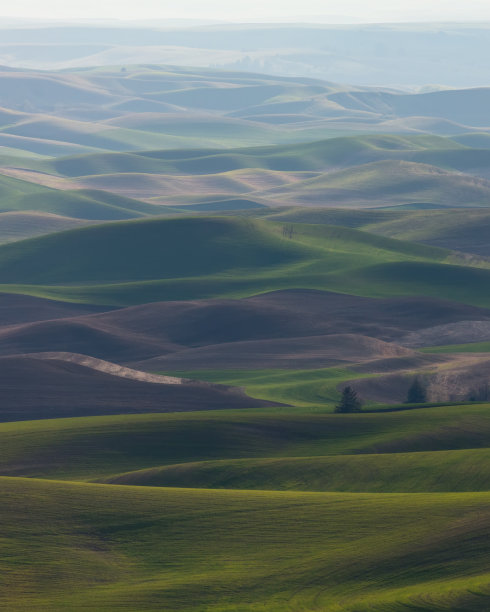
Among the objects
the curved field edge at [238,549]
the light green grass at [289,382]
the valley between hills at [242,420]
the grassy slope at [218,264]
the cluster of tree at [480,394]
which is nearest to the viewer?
the curved field edge at [238,549]

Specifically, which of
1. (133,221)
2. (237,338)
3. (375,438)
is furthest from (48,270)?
(375,438)

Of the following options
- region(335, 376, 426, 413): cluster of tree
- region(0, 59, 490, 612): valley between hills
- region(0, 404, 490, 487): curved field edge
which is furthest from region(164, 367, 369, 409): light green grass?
region(0, 404, 490, 487): curved field edge

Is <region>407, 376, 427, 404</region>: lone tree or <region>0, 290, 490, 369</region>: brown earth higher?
<region>0, 290, 490, 369</region>: brown earth

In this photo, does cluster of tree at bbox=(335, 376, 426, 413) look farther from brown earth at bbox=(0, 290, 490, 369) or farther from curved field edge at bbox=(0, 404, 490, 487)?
brown earth at bbox=(0, 290, 490, 369)

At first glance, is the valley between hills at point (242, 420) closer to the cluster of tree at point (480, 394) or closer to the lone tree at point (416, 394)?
the cluster of tree at point (480, 394)

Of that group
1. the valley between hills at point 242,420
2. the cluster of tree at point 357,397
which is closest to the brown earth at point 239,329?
the valley between hills at point 242,420

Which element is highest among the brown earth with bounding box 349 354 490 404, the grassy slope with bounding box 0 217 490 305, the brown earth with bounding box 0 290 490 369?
the grassy slope with bounding box 0 217 490 305

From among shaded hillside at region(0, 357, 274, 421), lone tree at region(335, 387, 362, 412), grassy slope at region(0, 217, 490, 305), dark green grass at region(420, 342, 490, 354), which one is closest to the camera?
lone tree at region(335, 387, 362, 412)

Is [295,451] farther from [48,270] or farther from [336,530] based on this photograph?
[48,270]
